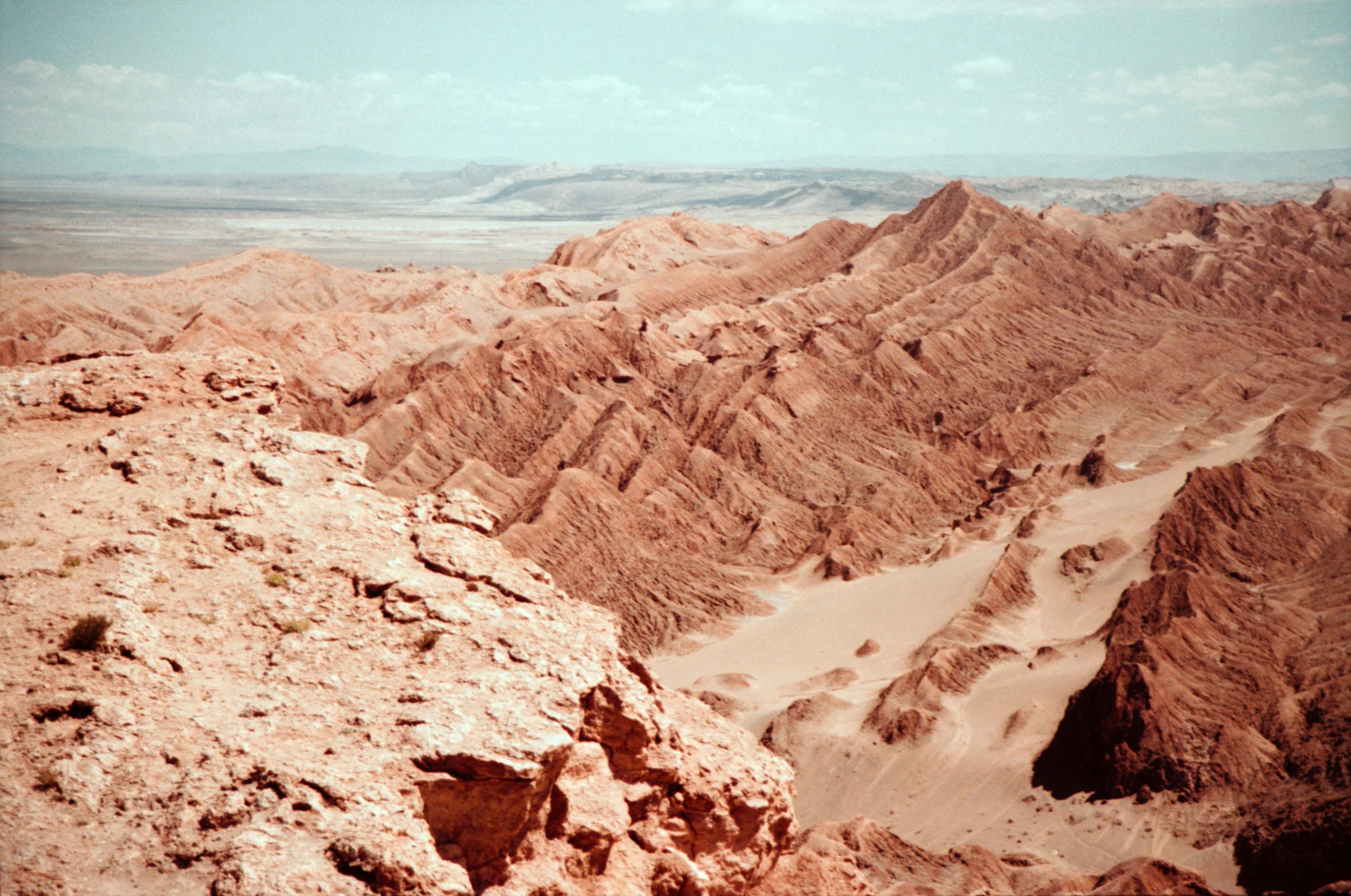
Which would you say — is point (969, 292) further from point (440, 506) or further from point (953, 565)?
point (440, 506)

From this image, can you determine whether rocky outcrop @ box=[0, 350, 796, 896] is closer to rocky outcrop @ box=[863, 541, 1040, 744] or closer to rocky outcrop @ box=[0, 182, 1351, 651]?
rocky outcrop @ box=[863, 541, 1040, 744]

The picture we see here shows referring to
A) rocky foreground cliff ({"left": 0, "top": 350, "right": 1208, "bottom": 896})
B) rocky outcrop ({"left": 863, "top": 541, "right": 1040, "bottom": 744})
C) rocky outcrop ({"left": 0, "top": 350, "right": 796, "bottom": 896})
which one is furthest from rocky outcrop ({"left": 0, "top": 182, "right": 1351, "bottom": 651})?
rocky outcrop ({"left": 0, "top": 350, "right": 796, "bottom": 896})

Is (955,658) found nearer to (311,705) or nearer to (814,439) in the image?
(814,439)

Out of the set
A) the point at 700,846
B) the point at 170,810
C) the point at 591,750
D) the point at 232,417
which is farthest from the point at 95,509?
the point at 700,846

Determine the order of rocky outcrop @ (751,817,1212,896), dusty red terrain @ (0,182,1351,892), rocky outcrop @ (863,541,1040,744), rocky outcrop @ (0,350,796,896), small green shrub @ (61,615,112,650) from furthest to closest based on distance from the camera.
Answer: rocky outcrop @ (863,541,1040,744), rocky outcrop @ (751,817,1212,896), dusty red terrain @ (0,182,1351,892), small green shrub @ (61,615,112,650), rocky outcrop @ (0,350,796,896)

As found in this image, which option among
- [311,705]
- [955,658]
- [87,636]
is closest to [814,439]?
[955,658]
